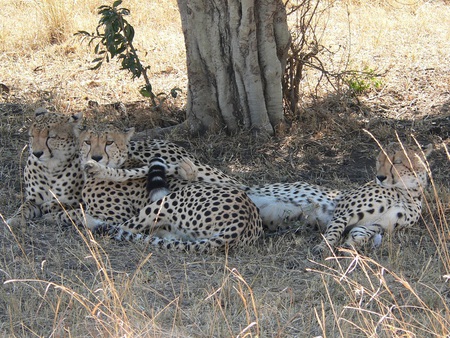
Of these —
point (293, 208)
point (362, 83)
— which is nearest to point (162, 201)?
point (293, 208)

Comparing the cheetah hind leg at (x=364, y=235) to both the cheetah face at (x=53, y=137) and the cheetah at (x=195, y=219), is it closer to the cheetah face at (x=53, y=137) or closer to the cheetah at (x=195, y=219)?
the cheetah at (x=195, y=219)

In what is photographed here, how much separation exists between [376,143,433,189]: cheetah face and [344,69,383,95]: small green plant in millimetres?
2166

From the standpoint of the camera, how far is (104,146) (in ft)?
14.8

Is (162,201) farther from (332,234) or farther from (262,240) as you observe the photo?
(332,234)

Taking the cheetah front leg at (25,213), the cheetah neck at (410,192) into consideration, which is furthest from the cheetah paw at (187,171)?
the cheetah neck at (410,192)

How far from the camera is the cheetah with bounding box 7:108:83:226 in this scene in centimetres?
459

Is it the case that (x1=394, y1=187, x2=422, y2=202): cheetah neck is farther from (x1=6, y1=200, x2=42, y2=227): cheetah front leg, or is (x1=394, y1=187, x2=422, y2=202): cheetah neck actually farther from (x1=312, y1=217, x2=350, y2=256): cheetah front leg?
(x1=6, y1=200, x2=42, y2=227): cheetah front leg

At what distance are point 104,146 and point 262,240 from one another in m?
1.10

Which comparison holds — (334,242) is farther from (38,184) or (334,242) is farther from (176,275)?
(38,184)

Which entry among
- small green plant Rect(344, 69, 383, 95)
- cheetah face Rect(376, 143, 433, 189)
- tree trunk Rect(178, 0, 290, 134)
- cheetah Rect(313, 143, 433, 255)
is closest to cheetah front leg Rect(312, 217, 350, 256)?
cheetah Rect(313, 143, 433, 255)

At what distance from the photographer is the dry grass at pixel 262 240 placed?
3.18 m

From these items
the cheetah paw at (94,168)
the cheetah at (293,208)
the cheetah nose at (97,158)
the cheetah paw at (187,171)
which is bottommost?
the cheetah at (293,208)

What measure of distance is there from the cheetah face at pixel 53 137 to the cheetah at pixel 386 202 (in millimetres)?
1677

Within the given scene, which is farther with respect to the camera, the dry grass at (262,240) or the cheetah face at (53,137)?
the cheetah face at (53,137)
